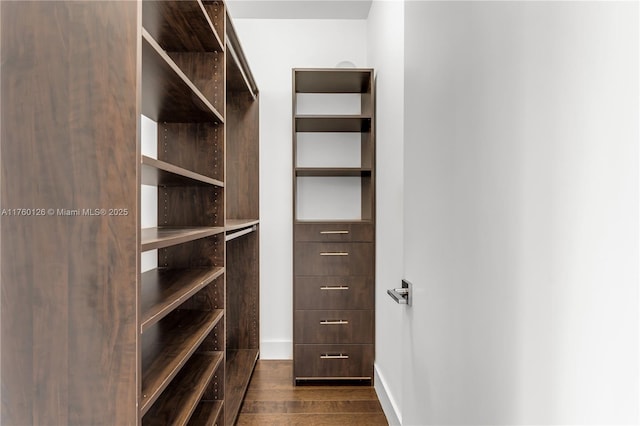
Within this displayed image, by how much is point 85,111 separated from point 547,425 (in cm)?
102

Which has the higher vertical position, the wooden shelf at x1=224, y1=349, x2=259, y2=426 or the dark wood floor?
the wooden shelf at x1=224, y1=349, x2=259, y2=426

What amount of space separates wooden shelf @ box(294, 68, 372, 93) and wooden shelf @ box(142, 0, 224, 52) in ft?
3.72

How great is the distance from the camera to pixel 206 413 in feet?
6.29

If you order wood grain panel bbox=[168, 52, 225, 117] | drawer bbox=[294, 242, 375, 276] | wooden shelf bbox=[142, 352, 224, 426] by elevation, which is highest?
wood grain panel bbox=[168, 52, 225, 117]

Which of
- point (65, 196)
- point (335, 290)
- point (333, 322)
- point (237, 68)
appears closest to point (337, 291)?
point (335, 290)

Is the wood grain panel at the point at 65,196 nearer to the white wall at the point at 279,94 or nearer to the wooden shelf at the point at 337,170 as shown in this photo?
the wooden shelf at the point at 337,170

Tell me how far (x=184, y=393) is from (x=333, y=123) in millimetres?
2057

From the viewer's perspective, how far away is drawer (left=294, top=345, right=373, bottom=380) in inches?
115

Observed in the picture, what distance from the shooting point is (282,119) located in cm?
346

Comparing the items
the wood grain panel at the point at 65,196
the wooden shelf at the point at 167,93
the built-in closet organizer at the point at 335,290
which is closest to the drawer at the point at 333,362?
the built-in closet organizer at the point at 335,290

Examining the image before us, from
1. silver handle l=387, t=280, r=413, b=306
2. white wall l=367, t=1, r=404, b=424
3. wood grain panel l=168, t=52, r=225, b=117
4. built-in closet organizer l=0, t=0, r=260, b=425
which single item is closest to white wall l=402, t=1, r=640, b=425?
silver handle l=387, t=280, r=413, b=306

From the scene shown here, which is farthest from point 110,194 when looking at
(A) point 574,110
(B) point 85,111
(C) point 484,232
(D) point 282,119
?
(D) point 282,119

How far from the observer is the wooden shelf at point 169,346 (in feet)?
3.82

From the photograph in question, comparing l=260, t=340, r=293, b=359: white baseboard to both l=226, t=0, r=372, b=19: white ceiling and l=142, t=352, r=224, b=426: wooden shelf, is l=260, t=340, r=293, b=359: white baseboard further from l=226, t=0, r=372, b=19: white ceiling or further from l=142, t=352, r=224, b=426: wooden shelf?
l=226, t=0, r=372, b=19: white ceiling
